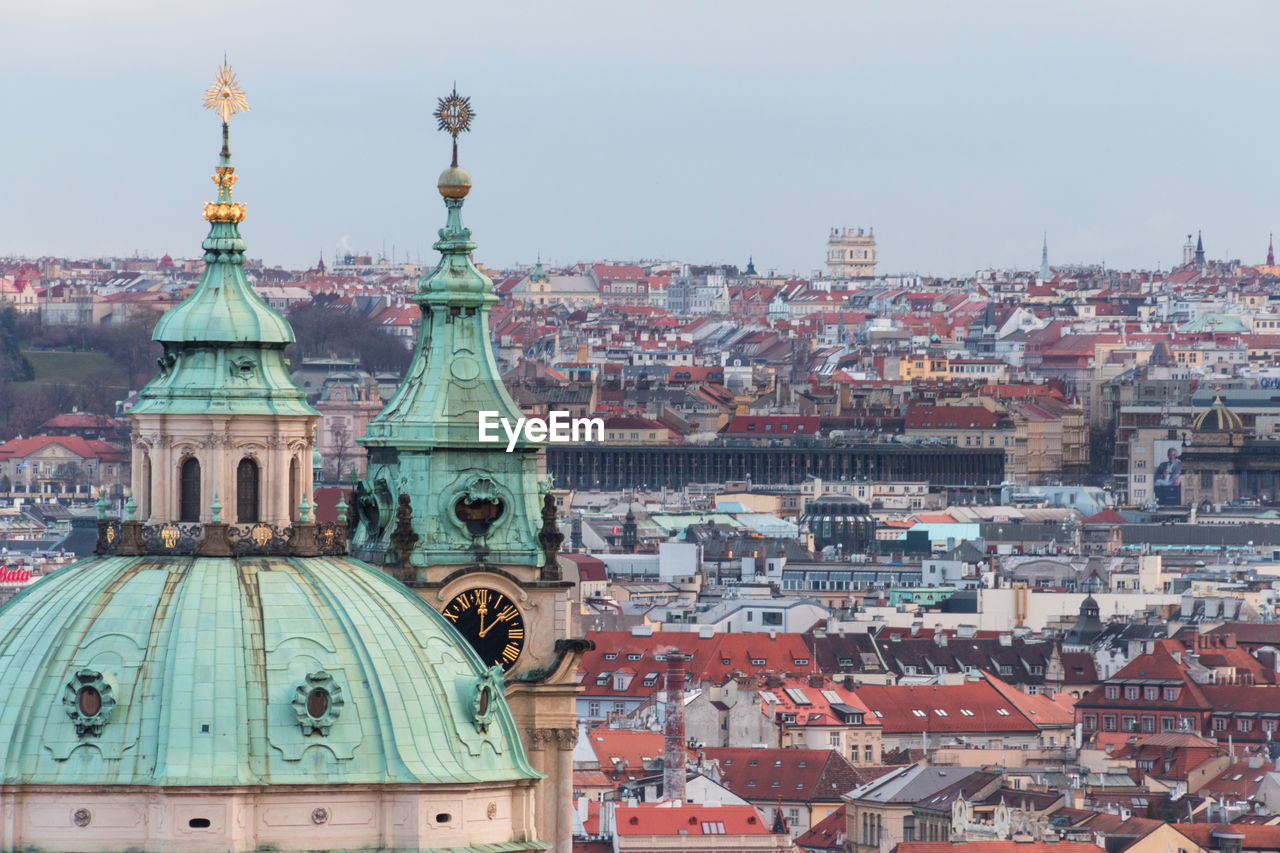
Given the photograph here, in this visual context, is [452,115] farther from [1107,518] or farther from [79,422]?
[79,422]

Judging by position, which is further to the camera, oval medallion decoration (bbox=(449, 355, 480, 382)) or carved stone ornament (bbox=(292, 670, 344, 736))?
oval medallion decoration (bbox=(449, 355, 480, 382))

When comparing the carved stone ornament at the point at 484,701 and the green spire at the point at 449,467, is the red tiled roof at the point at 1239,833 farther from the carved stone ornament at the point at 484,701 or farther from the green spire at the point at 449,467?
the carved stone ornament at the point at 484,701

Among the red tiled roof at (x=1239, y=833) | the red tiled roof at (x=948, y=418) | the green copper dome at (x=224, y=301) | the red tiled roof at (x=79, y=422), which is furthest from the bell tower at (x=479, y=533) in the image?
the red tiled roof at (x=948, y=418)

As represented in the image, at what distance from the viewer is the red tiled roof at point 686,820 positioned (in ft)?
230

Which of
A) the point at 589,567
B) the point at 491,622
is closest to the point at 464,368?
the point at 491,622

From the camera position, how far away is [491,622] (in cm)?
3269

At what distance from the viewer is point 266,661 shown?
1031 inches

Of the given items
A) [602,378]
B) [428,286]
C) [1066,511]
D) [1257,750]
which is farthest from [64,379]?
[428,286]

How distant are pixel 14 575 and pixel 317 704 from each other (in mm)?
78376

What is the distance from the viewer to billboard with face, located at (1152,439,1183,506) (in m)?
172

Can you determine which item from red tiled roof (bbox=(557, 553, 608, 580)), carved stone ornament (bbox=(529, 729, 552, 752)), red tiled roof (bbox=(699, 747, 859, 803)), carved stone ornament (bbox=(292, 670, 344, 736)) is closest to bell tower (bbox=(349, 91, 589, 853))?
carved stone ornament (bbox=(529, 729, 552, 752))

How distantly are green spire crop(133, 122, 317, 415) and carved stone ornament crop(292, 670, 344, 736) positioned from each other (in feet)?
6.19

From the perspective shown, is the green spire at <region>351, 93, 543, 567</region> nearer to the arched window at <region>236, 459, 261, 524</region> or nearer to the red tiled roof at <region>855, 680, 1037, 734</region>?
the arched window at <region>236, 459, 261, 524</region>

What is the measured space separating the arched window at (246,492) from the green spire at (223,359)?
0.95 feet
